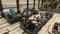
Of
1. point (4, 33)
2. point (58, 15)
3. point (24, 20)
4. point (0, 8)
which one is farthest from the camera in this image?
point (58, 15)

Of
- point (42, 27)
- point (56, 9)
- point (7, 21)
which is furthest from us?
point (56, 9)

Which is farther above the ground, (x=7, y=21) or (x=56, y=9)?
(x=56, y=9)

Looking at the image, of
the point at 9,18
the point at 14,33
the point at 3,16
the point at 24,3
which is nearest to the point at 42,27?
the point at 14,33

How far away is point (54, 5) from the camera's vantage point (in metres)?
2.28

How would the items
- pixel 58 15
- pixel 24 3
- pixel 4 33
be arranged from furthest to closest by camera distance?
pixel 24 3 → pixel 58 15 → pixel 4 33

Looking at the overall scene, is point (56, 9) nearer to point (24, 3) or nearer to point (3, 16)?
point (24, 3)

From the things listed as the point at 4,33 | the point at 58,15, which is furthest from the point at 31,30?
the point at 58,15

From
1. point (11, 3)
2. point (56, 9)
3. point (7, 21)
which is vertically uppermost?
point (11, 3)

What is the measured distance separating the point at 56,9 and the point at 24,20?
1.03 m

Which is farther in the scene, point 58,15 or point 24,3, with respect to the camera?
point 24,3

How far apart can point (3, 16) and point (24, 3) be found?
2.56 feet

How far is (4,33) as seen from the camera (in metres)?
1.36

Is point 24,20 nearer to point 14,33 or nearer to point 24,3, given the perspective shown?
point 14,33

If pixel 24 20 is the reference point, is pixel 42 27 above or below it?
below
